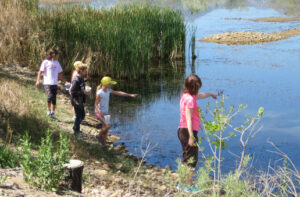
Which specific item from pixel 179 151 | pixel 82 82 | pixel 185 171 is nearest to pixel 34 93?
pixel 82 82

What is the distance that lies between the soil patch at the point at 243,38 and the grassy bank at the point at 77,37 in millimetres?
9253

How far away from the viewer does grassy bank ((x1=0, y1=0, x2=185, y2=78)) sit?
15.0 m

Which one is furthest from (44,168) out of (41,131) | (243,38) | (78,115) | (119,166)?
(243,38)

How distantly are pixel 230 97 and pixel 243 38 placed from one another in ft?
44.7

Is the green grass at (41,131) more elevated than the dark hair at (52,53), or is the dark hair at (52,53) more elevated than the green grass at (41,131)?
the dark hair at (52,53)

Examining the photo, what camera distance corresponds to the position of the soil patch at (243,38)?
85.5 feet

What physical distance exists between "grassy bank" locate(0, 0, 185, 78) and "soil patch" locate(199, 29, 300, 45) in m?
9.25

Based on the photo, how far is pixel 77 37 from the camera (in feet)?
52.8

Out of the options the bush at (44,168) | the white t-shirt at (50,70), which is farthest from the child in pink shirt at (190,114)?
the white t-shirt at (50,70)

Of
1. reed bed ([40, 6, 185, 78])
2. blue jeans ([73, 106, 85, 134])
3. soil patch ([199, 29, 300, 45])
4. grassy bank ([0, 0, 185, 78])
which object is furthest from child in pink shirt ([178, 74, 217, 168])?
soil patch ([199, 29, 300, 45])

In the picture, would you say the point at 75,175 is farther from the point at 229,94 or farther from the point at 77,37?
the point at 77,37

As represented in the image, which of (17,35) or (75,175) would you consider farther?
(17,35)

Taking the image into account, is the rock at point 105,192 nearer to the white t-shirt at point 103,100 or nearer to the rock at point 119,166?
the rock at point 119,166

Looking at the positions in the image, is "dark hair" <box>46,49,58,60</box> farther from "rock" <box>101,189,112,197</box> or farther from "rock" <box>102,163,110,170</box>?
"rock" <box>101,189,112,197</box>
